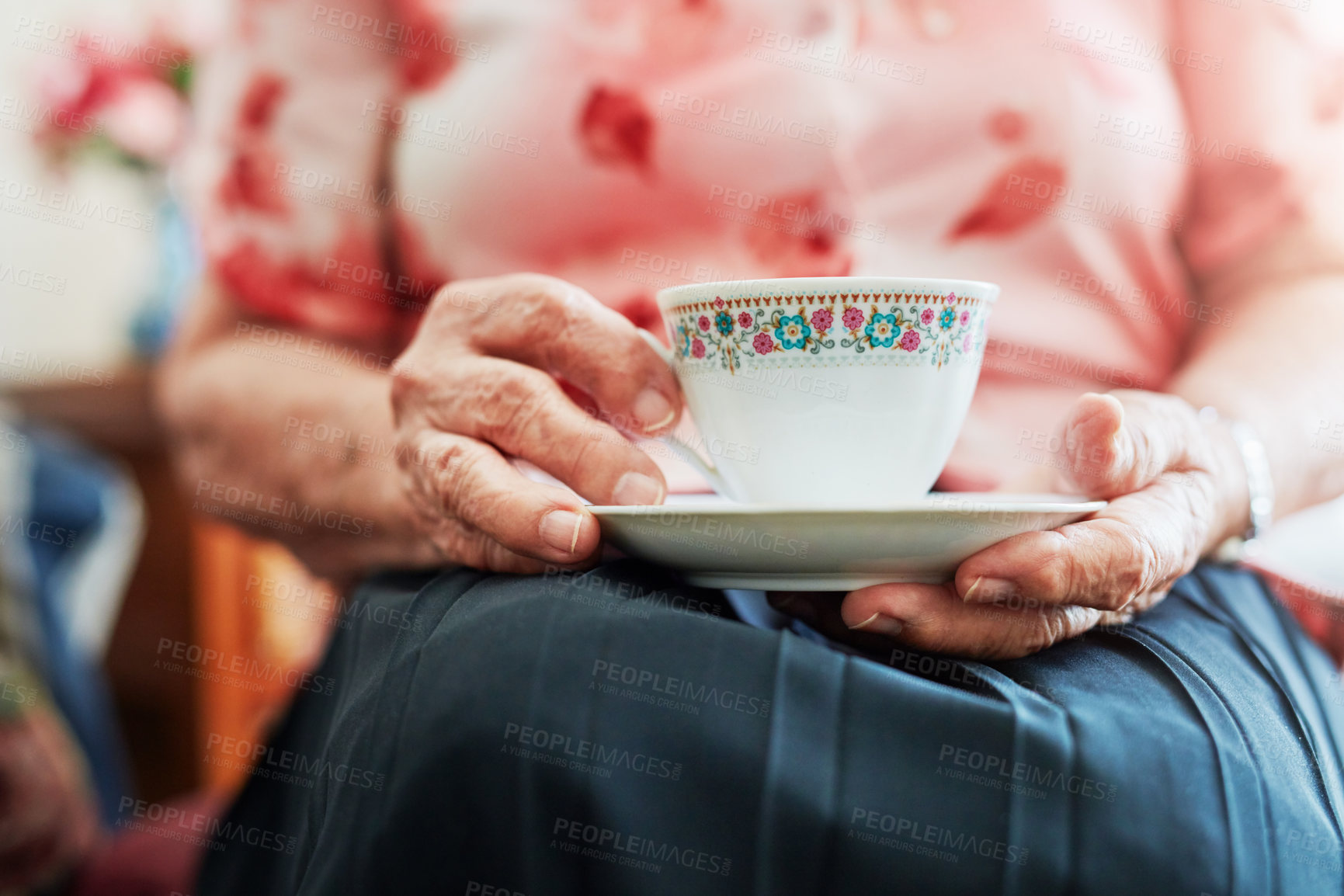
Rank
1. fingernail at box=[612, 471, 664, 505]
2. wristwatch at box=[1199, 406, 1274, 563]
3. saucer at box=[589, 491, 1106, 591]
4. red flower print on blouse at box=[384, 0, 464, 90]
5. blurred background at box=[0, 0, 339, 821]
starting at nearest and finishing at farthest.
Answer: saucer at box=[589, 491, 1106, 591] < fingernail at box=[612, 471, 664, 505] < wristwatch at box=[1199, 406, 1274, 563] < red flower print on blouse at box=[384, 0, 464, 90] < blurred background at box=[0, 0, 339, 821]

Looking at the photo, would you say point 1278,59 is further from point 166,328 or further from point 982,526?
point 166,328

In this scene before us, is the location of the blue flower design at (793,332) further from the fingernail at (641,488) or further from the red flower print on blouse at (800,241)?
the red flower print on blouse at (800,241)

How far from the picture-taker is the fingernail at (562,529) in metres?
0.45

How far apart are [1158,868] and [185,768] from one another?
1757mm

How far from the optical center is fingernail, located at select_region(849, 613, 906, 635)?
439 millimetres

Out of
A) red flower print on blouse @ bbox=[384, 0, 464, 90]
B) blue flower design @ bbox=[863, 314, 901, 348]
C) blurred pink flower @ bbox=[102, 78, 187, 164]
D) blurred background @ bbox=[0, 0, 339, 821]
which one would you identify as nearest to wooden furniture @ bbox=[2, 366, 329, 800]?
blurred background @ bbox=[0, 0, 339, 821]

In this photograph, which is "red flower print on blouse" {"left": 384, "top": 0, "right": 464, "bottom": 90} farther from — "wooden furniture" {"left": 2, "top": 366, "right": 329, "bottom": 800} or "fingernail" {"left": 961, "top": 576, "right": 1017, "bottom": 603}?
"wooden furniture" {"left": 2, "top": 366, "right": 329, "bottom": 800}

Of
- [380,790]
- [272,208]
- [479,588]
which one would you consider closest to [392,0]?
[272,208]

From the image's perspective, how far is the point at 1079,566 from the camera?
1.42ft

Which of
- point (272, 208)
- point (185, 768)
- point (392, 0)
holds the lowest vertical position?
point (185, 768)

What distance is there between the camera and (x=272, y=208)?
828 millimetres

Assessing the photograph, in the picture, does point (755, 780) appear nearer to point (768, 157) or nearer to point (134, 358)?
point (768, 157)

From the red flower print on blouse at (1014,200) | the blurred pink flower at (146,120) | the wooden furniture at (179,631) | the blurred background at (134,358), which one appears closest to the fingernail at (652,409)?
the red flower print on blouse at (1014,200)

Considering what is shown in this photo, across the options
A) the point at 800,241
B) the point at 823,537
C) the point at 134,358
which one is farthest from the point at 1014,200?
the point at 134,358
